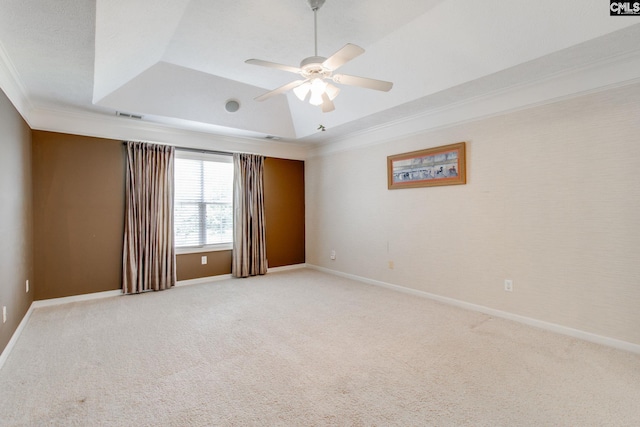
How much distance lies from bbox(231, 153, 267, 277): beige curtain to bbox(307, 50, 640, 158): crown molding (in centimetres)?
222

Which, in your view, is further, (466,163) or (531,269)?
(466,163)

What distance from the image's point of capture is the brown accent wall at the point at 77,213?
3.89m

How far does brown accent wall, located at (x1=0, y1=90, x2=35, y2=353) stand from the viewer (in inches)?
104

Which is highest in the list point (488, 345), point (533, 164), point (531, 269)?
point (533, 164)

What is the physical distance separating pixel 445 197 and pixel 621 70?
193 cm

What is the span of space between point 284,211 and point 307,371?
13.4 ft

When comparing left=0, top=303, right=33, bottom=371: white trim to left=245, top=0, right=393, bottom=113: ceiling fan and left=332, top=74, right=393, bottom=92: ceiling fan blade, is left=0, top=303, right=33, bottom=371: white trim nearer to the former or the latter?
left=245, top=0, right=393, bottom=113: ceiling fan

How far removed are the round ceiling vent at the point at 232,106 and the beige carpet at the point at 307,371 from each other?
9.28 feet

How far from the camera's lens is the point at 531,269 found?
10.4 feet

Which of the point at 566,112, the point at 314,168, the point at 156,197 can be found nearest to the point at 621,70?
the point at 566,112

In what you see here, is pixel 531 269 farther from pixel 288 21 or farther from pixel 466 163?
pixel 288 21

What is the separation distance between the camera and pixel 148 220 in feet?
15.0

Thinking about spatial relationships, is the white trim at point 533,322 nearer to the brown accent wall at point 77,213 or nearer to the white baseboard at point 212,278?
the white baseboard at point 212,278

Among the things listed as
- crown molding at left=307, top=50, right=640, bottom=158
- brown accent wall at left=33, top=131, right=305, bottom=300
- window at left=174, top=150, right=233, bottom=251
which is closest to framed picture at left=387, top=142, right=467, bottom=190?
crown molding at left=307, top=50, right=640, bottom=158
